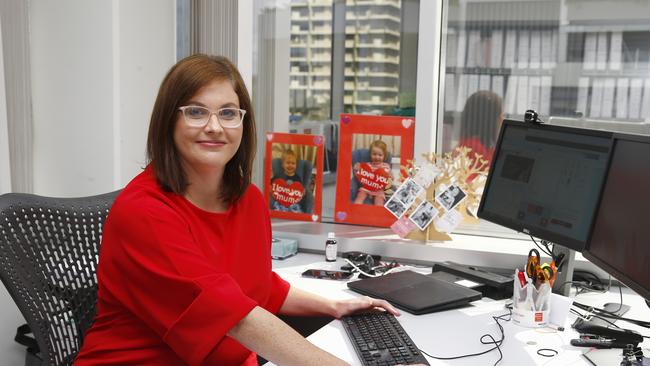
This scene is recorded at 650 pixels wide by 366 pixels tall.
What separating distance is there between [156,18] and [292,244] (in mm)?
1088

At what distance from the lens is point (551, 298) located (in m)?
1.69

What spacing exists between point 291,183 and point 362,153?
329mm

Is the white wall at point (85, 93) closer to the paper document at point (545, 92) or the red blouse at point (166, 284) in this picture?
the red blouse at point (166, 284)

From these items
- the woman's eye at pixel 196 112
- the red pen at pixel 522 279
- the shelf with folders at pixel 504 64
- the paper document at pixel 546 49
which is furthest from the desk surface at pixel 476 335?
the paper document at pixel 546 49

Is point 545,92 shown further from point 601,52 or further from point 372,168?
point 372,168

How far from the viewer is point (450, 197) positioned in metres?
2.33

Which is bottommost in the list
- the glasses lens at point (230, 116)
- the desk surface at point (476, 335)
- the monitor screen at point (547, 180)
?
the desk surface at point (476, 335)

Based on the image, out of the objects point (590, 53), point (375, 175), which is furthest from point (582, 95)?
point (375, 175)

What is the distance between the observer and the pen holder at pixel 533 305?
167 centimetres

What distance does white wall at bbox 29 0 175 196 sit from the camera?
2320mm

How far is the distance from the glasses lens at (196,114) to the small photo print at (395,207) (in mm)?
1099

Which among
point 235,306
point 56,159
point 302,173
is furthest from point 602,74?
point 56,159

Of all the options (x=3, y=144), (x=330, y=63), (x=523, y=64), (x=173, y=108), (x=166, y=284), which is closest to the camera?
(x=166, y=284)

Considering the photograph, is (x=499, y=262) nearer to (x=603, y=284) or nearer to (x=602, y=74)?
(x=603, y=284)
